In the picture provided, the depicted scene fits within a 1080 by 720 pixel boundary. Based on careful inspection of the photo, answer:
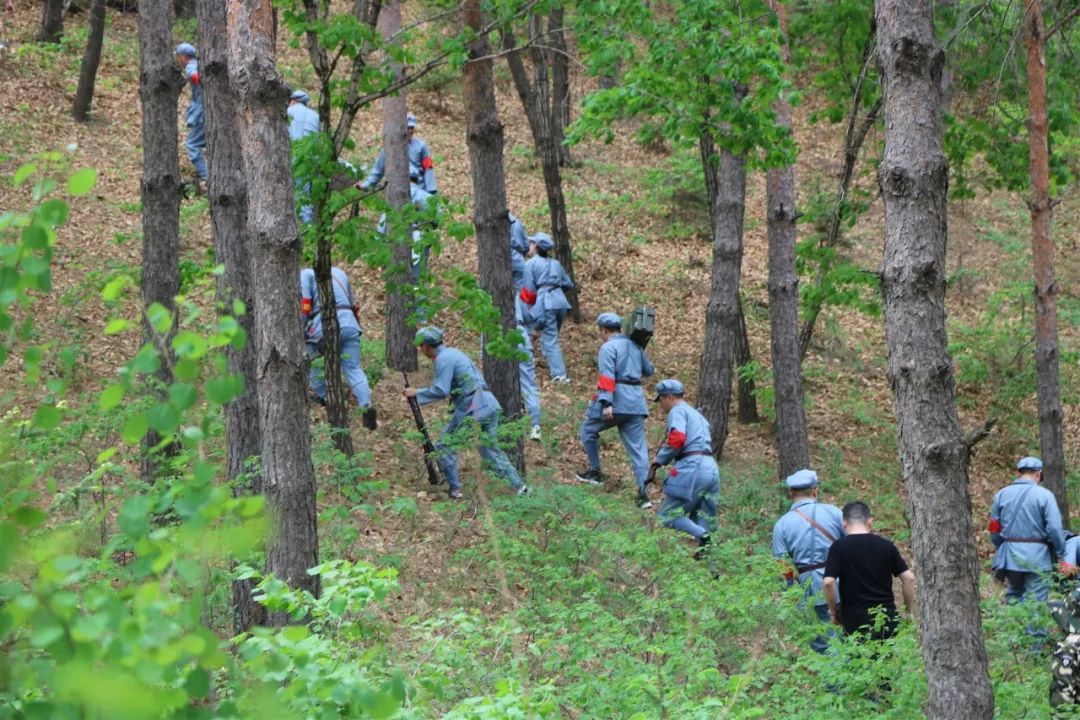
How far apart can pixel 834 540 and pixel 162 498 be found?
25.7 ft

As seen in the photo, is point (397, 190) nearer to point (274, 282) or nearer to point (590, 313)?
point (590, 313)

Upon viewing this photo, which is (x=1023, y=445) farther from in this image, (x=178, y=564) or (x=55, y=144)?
(x=178, y=564)

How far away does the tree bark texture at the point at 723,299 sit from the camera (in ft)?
46.5

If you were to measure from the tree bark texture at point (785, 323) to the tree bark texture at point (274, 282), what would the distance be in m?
7.46

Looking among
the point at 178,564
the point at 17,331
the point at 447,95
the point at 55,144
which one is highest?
the point at 447,95

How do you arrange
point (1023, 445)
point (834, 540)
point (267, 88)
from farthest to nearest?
point (1023, 445), point (834, 540), point (267, 88)

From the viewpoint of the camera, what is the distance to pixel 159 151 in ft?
35.6

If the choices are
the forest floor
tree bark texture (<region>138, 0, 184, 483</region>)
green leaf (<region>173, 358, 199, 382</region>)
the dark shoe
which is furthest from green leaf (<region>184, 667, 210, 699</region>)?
tree bark texture (<region>138, 0, 184, 483</region>)

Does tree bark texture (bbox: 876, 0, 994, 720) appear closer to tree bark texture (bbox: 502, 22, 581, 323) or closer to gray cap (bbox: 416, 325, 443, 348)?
gray cap (bbox: 416, 325, 443, 348)

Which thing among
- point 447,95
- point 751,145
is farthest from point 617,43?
point 447,95

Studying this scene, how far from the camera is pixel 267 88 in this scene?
7.38 meters

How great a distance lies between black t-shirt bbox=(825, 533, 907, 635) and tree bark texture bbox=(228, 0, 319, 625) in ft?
12.7

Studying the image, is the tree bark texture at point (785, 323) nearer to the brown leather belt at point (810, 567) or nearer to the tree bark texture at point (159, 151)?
the brown leather belt at point (810, 567)

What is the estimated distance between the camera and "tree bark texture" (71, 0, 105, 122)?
747 inches
